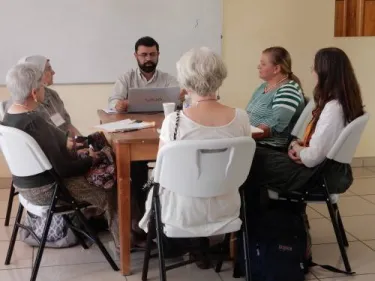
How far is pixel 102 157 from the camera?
2918 millimetres

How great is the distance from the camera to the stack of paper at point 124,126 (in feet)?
9.35

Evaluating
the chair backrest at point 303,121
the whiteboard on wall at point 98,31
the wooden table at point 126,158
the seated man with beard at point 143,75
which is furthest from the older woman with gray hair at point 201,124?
the whiteboard on wall at point 98,31

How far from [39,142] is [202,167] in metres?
0.88

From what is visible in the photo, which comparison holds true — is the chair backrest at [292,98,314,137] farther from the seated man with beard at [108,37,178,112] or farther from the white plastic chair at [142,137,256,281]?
the seated man with beard at [108,37,178,112]

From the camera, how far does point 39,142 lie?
263 centimetres

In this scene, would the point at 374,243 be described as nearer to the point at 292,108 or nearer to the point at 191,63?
the point at 292,108

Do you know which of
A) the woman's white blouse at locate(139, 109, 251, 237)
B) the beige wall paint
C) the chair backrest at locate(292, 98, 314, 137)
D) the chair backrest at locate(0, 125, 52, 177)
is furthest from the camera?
the beige wall paint

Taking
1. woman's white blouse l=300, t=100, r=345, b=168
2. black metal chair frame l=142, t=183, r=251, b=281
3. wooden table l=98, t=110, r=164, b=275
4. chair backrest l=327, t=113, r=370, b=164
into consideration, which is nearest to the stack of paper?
wooden table l=98, t=110, r=164, b=275

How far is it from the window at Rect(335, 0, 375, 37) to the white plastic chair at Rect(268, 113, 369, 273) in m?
2.50

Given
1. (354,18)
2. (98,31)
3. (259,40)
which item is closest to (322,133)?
(259,40)

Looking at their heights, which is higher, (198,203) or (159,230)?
(198,203)

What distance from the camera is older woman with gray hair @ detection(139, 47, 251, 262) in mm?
2285

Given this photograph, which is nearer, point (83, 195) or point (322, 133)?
point (322, 133)

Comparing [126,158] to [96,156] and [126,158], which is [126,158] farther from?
[96,156]
